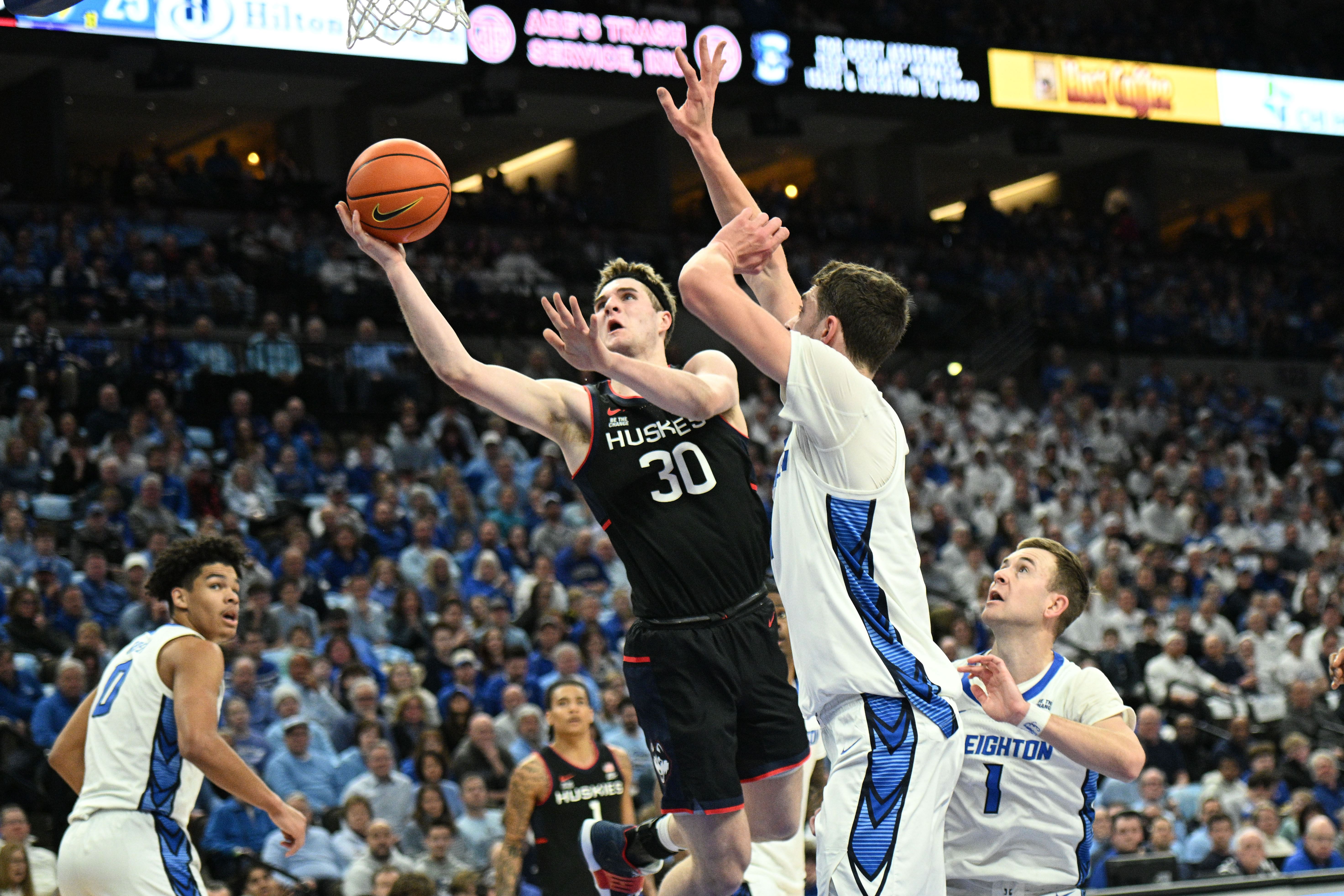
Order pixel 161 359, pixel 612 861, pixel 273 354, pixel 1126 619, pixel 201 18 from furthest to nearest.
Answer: pixel 273 354, pixel 161 359, pixel 201 18, pixel 1126 619, pixel 612 861

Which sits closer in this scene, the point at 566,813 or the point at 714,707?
the point at 714,707

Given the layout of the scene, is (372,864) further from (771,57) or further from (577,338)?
(771,57)

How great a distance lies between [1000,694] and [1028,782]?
23.1 inches

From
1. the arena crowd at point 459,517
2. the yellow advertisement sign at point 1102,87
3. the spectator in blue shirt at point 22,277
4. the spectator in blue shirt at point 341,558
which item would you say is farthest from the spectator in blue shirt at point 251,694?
the yellow advertisement sign at point 1102,87

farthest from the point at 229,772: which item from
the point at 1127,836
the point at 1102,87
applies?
the point at 1102,87

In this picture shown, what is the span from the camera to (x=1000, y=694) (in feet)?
13.3

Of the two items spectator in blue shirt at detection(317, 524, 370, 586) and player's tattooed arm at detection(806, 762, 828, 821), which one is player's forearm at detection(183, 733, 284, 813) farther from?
spectator in blue shirt at detection(317, 524, 370, 586)

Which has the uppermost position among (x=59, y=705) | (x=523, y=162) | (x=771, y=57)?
(x=523, y=162)

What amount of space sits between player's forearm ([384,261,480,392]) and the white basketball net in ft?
6.29

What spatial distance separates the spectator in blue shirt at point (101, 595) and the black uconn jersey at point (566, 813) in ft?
17.9

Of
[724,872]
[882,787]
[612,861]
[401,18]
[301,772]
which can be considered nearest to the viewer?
[882,787]

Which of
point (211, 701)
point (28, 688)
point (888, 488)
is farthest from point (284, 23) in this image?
point (888, 488)

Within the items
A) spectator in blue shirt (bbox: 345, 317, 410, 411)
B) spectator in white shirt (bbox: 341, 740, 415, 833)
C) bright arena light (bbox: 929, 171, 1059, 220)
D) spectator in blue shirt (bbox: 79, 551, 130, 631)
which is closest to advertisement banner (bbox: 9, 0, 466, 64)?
spectator in blue shirt (bbox: 345, 317, 410, 411)

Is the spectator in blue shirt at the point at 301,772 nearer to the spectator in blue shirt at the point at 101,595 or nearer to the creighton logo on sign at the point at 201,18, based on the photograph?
the spectator in blue shirt at the point at 101,595
